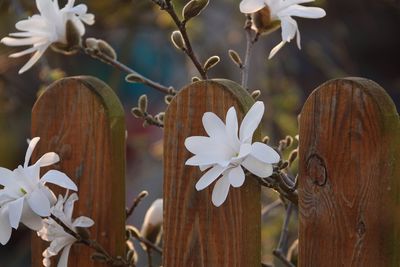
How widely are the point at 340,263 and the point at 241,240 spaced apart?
17cm

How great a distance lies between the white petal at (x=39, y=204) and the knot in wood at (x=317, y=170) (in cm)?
44

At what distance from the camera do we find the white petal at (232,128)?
4.05 ft

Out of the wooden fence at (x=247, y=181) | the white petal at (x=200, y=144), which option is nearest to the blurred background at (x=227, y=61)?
the wooden fence at (x=247, y=181)

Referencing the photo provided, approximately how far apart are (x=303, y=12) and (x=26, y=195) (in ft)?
1.98

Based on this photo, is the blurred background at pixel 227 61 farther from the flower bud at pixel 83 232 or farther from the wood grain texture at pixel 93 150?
the flower bud at pixel 83 232

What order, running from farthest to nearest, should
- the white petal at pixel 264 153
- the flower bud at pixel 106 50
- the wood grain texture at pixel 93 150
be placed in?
the flower bud at pixel 106 50 < the wood grain texture at pixel 93 150 < the white petal at pixel 264 153

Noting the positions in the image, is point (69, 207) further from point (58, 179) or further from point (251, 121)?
point (251, 121)

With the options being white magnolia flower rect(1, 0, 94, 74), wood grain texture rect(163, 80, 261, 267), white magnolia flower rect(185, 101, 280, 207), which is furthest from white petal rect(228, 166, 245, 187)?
white magnolia flower rect(1, 0, 94, 74)

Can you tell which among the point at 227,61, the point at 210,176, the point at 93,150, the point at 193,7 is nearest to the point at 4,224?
the point at 93,150

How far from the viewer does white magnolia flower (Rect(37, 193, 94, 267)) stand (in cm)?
141

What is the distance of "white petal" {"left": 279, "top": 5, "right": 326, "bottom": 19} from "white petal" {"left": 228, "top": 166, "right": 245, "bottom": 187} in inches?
14.5

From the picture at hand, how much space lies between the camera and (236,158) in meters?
1.20

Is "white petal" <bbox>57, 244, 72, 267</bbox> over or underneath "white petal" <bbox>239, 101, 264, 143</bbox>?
underneath

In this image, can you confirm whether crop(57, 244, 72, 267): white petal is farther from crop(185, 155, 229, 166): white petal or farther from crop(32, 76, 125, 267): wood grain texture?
crop(185, 155, 229, 166): white petal
